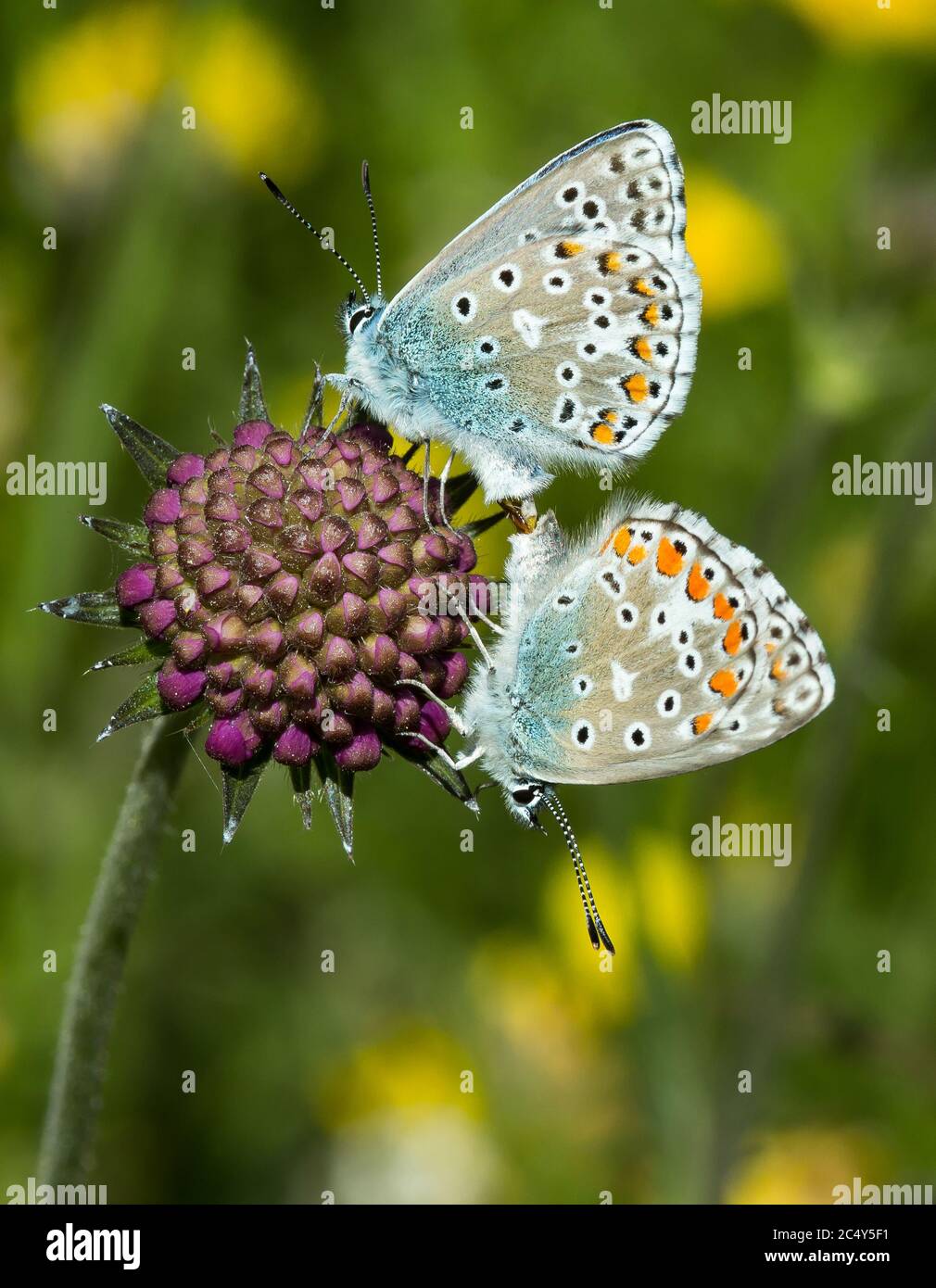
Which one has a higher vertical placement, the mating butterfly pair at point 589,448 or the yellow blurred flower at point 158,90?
the yellow blurred flower at point 158,90

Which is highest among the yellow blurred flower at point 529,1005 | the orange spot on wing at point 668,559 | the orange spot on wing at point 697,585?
the orange spot on wing at point 668,559

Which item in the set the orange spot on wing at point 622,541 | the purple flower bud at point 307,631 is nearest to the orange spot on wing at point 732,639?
the orange spot on wing at point 622,541

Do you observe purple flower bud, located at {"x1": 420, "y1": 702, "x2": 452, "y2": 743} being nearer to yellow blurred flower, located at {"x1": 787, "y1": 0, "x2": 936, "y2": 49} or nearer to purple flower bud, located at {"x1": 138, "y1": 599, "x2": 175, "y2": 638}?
purple flower bud, located at {"x1": 138, "y1": 599, "x2": 175, "y2": 638}

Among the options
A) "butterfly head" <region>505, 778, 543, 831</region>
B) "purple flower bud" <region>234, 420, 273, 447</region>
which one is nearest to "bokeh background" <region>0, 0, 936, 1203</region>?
"butterfly head" <region>505, 778, 543, 831</region>

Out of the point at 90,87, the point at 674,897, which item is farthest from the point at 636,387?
the point at 90,87

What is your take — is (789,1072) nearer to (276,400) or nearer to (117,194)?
(276,400)

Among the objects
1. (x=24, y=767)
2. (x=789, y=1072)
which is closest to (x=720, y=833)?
(x=789, y=1072)

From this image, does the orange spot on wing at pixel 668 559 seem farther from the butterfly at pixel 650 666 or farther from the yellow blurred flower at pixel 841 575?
the yellow blurred flower at pixel 841 575

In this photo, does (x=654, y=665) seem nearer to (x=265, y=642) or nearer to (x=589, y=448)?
(x=589, y=448)
